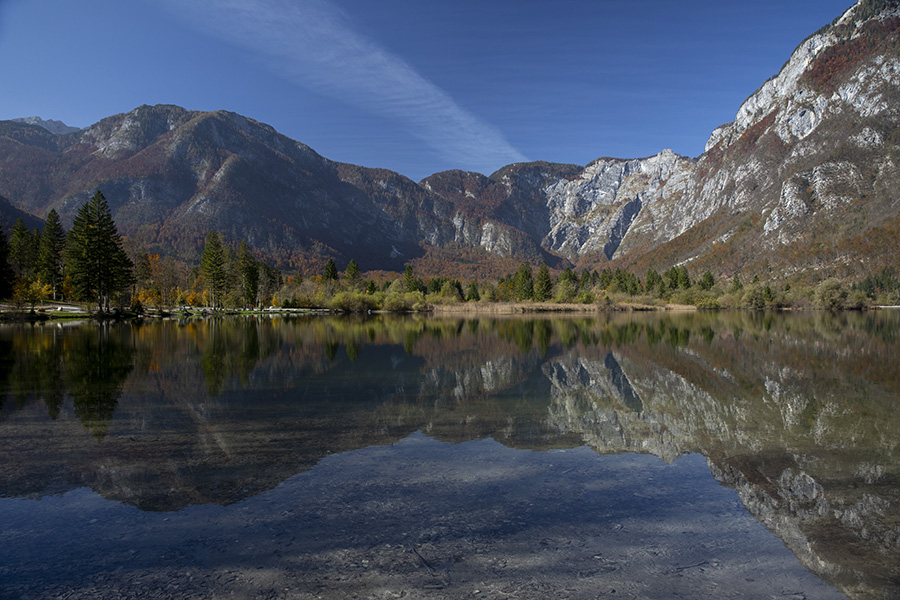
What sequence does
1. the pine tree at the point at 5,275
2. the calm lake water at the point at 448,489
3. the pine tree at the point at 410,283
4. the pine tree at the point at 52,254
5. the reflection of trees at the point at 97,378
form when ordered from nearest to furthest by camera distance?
the calm lake water at the point at 448,489
the reflection of trees at the point at 97,378
the pine tree at the point at 5,275
the pine tree at the point at 52,254
the pine tree at the point at 410,283

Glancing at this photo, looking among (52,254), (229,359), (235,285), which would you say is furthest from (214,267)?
(229,359)

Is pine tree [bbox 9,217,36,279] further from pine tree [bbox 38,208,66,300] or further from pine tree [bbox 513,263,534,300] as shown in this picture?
pine tree [bbox 513,263,534,300]

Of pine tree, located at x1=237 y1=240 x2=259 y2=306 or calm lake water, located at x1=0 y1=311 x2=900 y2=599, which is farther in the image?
pine tree, located at x1=237 y1=240 x2=259 y2=306

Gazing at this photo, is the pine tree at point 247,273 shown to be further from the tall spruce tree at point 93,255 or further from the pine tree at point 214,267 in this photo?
the tall spruce tree at point 93,255

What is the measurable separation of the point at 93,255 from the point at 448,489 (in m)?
68.1

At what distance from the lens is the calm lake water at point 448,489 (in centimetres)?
508

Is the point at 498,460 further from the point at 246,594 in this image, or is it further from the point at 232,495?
the point at 246,594

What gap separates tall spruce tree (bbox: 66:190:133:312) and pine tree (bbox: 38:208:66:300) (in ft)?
19.1

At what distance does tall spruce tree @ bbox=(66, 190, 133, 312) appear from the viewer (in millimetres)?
60000

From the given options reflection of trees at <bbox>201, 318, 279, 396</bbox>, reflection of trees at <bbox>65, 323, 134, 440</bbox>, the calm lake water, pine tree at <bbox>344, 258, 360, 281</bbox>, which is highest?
pine tree at <bbox>344, 258, 360, 281</bbox>

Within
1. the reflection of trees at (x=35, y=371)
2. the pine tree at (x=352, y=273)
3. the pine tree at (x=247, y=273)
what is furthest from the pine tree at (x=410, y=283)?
the reflection of trees at (x=35, y=371)

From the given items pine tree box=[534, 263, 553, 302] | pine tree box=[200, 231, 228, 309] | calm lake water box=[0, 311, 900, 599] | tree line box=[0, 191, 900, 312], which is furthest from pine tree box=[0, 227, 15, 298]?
pine tree box=[534, 263, 553, 302]

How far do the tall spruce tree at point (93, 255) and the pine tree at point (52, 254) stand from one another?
230 inches

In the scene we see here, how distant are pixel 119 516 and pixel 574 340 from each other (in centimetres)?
3028
